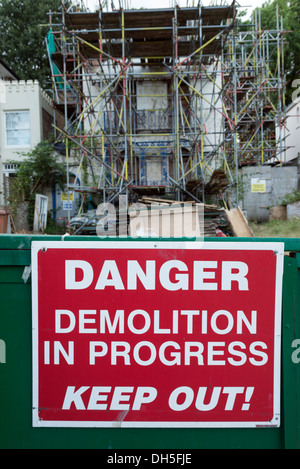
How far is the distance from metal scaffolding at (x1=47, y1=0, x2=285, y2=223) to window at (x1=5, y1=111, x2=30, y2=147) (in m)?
2.49

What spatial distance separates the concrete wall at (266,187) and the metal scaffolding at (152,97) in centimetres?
94

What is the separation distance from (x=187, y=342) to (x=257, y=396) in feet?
1.49

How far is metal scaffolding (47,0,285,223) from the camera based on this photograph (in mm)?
12922

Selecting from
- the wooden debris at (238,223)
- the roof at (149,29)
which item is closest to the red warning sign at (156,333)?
the wooden debris at (238,223)

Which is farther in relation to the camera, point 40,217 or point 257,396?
point 40,217

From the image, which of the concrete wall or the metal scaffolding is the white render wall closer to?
the metal scaffolding

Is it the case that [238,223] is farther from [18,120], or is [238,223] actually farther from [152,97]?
[18,120]

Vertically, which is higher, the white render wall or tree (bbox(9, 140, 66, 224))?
the white render wall

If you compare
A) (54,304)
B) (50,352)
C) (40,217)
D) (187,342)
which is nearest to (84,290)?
(54,304)

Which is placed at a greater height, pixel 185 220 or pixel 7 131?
pixel 7 131

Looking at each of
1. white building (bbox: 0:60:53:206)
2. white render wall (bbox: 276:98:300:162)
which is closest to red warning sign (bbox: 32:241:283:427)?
white building (bbox: 0:60:53:206)

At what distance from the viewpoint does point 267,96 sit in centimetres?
2139

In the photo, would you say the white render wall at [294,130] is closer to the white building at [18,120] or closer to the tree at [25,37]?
the white building at [18,120]
